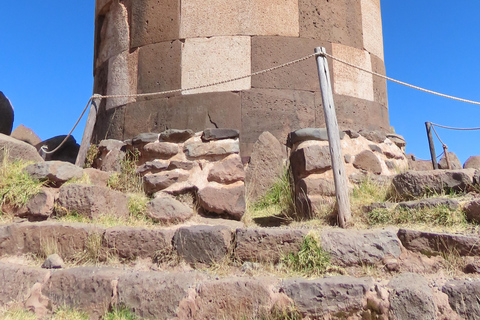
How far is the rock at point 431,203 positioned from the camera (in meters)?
2.84

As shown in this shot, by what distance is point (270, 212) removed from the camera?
3.92m

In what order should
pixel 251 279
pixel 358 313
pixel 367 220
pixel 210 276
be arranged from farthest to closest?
pixel 367 220, pixel 210 276, pixel 251 279, pixel 358 313

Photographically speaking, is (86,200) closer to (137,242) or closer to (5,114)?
(137,242)

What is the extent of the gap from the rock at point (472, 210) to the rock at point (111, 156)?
3251 mm

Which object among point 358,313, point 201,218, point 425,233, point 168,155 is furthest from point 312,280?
point 168,155

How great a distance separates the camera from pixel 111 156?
15.0 ft

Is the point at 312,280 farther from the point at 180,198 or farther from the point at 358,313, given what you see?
the point at 180,198

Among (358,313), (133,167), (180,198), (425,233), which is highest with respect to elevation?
(133,167)

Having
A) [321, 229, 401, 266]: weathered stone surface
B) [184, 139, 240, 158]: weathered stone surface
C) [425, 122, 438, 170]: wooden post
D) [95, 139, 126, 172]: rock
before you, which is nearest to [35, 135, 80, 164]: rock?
[95, 139, 126, 172]: rock

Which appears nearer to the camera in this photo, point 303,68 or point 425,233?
point 425,233

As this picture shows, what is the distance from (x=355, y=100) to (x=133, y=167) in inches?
110

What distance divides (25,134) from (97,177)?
4233 millimetres

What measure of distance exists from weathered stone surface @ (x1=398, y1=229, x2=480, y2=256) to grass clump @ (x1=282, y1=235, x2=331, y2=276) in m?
0.54

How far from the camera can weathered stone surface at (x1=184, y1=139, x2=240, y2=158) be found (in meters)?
3.90
